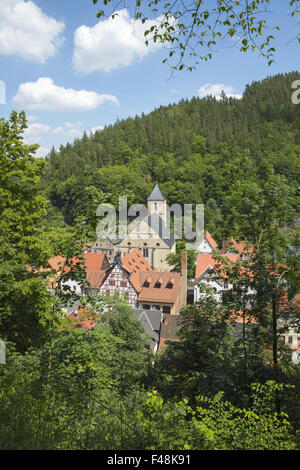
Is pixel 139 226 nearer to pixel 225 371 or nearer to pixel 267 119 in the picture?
pixel 225 371

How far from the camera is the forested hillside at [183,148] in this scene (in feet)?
251

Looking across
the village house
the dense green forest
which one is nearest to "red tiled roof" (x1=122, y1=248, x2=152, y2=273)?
the village house

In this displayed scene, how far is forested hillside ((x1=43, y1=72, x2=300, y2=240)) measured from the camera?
7644 centimetres

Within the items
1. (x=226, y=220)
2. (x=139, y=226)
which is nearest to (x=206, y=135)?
(x=139, y=226)

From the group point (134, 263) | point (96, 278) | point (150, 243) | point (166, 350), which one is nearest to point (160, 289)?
point (96, 278)

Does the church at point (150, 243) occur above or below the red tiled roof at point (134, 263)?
above

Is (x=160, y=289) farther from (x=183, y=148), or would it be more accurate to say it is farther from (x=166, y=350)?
(x=183, y=148)

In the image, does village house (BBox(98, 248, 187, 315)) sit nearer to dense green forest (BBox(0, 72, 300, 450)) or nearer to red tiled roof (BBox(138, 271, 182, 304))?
red tiled roof (BBox(138, 271, 182, 304))

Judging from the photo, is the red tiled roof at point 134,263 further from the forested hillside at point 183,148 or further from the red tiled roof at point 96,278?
the forested hillside at point 183,148

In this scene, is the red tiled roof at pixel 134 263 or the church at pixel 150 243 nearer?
the red tiled roof at pixel 134 263

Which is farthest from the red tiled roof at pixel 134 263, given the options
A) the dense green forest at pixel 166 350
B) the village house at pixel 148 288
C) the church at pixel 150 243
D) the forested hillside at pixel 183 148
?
the forested hillside at pixel 183 148

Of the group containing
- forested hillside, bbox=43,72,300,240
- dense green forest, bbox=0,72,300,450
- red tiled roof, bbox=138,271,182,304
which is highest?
forested hillside, bbox=43,72,300,240

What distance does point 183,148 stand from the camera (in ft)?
310

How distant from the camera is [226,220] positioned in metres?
7.08
